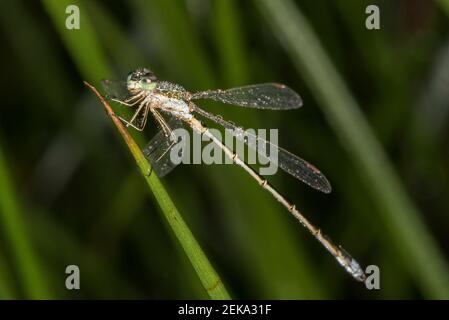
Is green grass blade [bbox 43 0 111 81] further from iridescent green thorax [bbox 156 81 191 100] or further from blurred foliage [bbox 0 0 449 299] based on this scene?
blurred foliage [bbox 0 0 449 299]

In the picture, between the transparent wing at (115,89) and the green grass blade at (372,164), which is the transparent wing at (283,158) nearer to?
the green grass blade at (372,164)

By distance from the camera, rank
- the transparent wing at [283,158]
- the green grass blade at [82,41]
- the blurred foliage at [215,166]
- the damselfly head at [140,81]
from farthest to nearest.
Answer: the blurred foliage at [215,166], the transparent wing at [283,158], the damselfly head at [140,81], the green grass blade at [82,41]

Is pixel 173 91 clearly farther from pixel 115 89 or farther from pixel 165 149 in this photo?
pixel 115 89

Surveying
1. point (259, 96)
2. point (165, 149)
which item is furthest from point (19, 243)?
point (259, 96)

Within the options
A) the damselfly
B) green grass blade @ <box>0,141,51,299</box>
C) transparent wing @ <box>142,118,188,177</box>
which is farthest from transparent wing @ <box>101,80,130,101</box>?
green grass blade @ <box>0,141,51,299</box>

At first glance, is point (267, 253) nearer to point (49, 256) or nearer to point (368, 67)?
point (49, 256)

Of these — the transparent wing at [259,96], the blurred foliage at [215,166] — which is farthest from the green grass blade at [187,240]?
the blurred foliage at [215,166]
